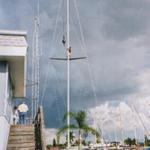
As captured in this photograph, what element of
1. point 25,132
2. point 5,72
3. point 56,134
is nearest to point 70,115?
point 56,134

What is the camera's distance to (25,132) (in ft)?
60.4

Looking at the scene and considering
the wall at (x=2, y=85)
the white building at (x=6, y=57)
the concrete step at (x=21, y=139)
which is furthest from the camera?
the concrete step at (x=21, y=139)

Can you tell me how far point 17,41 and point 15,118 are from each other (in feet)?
32.0

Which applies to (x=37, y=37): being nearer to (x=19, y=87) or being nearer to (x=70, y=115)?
(x=70, y=115)

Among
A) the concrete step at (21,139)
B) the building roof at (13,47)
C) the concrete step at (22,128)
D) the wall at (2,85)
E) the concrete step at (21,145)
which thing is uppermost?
the building roof at (13,47)

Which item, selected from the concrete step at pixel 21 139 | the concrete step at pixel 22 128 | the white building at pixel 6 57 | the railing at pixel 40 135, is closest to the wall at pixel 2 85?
the white building at pixel 6 57

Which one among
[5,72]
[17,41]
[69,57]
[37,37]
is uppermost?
[37,37]

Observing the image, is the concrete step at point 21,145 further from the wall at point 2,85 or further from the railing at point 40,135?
the wall at point 2,85

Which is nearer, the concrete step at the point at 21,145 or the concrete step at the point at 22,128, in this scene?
the concrete step at the point at 21,145

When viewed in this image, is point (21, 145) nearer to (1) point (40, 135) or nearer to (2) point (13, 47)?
(1) point (40, 135)

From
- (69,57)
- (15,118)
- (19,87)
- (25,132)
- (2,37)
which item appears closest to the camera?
(2,37)

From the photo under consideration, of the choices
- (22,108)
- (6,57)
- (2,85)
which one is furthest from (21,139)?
(22,108)

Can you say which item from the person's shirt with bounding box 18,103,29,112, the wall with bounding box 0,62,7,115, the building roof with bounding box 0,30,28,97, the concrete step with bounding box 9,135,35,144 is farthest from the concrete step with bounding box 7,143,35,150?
the person's shirt with bounding box 18,103,29,112

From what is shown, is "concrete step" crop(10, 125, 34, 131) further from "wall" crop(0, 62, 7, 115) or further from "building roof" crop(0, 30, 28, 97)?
"building roof" crop(0, 30, 28, 97)
